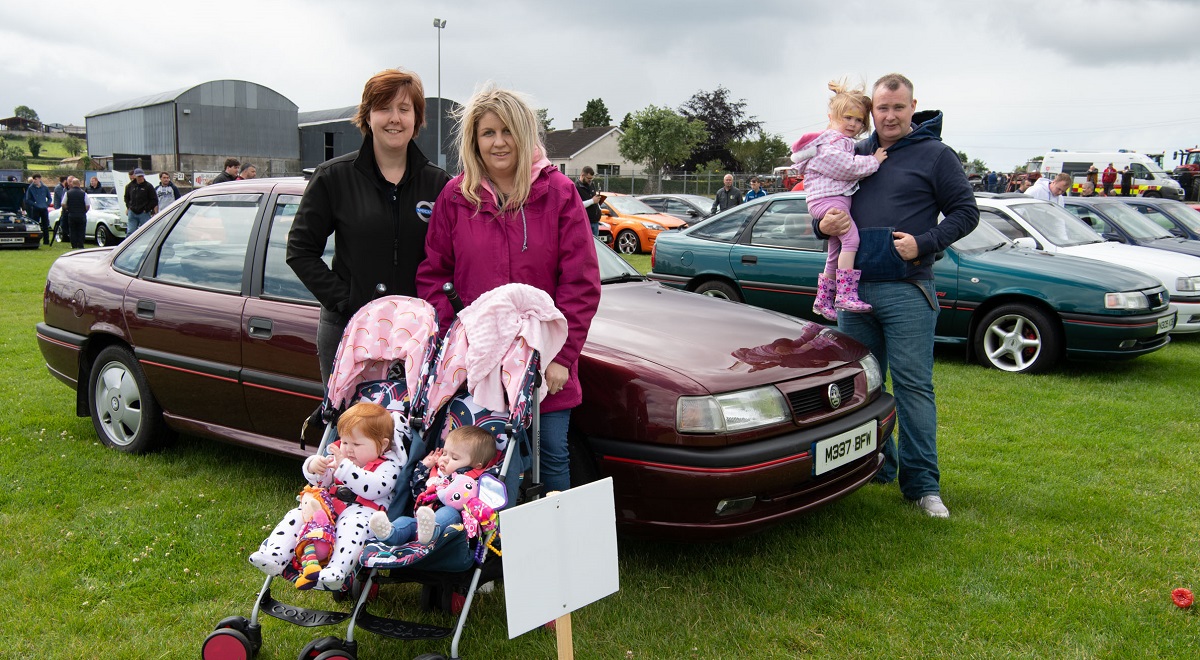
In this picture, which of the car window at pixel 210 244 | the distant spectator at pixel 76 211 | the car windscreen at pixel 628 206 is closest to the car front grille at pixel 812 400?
the car window at pixel 210 244

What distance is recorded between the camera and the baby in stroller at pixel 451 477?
2.57m

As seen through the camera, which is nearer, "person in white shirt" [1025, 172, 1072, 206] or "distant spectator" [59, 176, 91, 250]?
"person in white shirt" [1025, 172, 1072, 206]

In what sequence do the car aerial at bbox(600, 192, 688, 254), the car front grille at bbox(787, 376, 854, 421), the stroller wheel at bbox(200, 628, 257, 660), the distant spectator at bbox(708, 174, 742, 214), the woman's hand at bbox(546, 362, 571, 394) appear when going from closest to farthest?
1. the stroller wheel at bbox(200, 628, 257, 660)
2. the woman's hand at bbox(546, 362, 571, 394)
3. the car front grille at bbox(787, 376, 854, 421)
4. the distant spectator at bbox(708, 174, 742, 214)
5. the car aerial at bbox(600, 192, 688, 254)

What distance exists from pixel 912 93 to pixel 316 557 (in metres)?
3.17

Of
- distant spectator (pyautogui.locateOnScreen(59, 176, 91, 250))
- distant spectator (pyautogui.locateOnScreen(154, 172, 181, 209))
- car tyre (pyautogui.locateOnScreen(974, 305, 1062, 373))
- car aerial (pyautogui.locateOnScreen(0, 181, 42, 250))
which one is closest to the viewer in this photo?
car tyre (pyautogui.locateOnScreen(974, 305, 1062, 373))

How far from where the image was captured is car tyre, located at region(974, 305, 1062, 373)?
6.98m

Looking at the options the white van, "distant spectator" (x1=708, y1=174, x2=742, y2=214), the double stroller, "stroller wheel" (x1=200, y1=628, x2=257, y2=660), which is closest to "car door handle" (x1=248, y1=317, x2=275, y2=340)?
the double stroller

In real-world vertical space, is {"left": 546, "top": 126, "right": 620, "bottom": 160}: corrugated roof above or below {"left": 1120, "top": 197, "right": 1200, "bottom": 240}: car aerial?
above

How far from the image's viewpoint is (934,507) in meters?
4.04

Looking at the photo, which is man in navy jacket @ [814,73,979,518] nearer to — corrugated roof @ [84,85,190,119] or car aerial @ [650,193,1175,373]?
car aerial @ [650,193,1175,373]

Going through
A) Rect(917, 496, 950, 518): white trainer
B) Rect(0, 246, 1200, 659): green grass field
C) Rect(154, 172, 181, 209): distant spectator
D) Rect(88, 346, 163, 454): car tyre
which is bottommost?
Rect(0, 246, 1200, 659): green grass field

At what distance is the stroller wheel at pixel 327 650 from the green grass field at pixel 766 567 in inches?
13.5

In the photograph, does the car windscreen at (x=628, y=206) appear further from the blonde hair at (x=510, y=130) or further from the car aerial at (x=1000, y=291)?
the blonde hair at (x=510, y=130)

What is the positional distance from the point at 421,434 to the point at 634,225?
16.9 m
